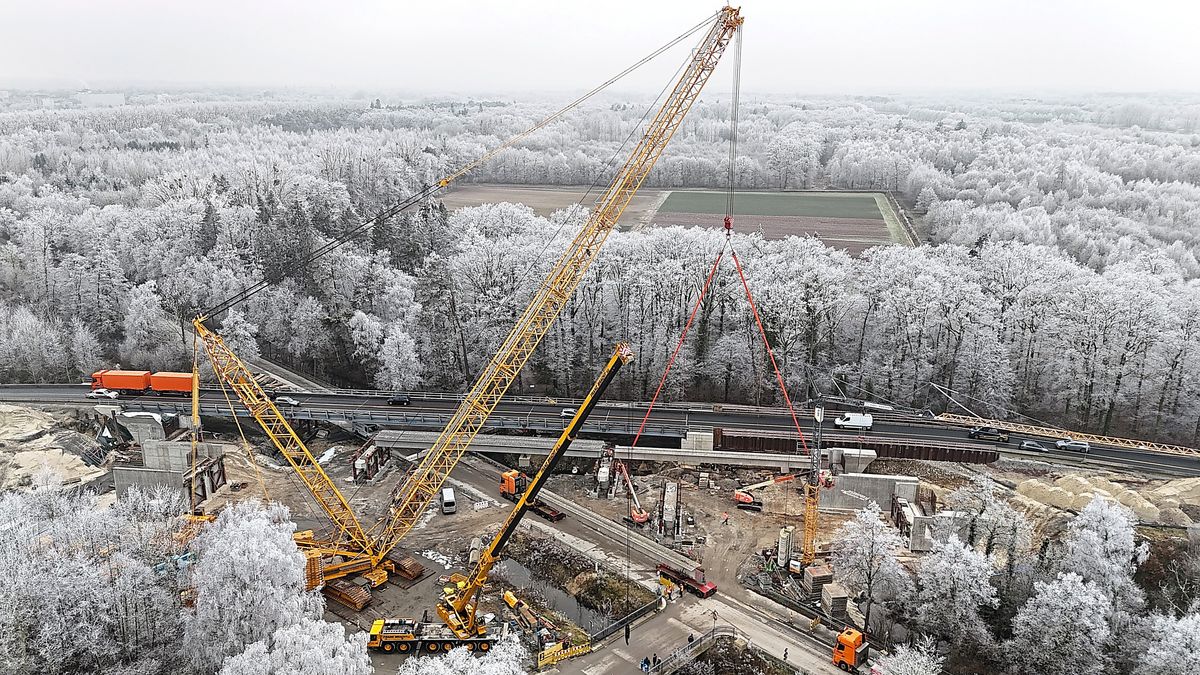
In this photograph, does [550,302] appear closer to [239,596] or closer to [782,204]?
[239,596]

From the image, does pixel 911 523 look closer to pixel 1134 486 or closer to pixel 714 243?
pixel 1134 486

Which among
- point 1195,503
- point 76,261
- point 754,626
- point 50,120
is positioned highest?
point 50,120

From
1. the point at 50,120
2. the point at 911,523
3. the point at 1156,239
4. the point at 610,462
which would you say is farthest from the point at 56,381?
the point at 50,120

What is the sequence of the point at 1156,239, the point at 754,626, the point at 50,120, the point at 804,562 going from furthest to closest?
1. the point at 50,120
2. the point at 1156,239
3. the point at 804,562
4. the point at 754,626

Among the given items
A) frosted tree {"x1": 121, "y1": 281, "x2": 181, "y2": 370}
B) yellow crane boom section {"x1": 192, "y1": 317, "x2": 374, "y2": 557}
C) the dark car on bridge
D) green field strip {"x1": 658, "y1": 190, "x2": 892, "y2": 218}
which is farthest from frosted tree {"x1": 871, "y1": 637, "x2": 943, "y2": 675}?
green field strip {"x1": 658, "y1": 190, "x2": 892, "y2": 218}

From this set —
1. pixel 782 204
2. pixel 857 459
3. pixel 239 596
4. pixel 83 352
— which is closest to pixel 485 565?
pixel 239 596

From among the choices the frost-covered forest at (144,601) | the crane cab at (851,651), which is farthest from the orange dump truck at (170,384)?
the crane cab at (851,651)
